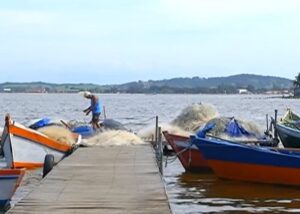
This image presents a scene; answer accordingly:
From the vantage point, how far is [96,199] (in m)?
12.8

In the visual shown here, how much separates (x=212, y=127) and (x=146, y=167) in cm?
868

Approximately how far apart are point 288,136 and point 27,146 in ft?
31.0

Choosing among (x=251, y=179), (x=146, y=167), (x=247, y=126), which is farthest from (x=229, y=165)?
(x=247, y=126)

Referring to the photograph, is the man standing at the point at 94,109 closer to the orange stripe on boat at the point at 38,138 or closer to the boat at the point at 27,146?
the boat at the point at 27,146

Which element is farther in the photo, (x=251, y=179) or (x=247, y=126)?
(x=247, y=126)

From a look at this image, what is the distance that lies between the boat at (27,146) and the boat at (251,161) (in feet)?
15.1

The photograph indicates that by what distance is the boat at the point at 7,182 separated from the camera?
15961 mm

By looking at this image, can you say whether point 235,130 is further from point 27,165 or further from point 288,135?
point 27,165

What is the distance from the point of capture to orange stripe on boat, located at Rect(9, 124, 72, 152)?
75.3 feet

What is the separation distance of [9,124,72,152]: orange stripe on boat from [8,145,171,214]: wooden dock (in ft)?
12.1

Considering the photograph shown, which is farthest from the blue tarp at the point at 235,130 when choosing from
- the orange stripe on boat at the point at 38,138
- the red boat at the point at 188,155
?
the orange stripe on boat at the point at 38,138

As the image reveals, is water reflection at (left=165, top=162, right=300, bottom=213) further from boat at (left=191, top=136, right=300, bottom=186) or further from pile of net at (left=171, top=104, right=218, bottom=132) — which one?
pile of net at (left=171, top=104, right=218, bottom=132)

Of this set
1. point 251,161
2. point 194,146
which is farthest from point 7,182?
point 194,146

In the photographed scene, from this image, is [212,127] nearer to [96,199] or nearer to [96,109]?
[96,109]
